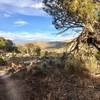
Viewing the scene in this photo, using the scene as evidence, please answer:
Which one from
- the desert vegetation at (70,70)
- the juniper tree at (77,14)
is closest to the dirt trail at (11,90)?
the desert vegetation at (70,70)

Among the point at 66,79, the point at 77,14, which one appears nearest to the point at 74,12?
the point at 77,14

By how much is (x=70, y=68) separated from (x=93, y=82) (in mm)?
2411

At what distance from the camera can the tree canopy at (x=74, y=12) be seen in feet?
55.9

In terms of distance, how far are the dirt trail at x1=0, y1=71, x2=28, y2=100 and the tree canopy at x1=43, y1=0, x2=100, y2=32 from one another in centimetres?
446

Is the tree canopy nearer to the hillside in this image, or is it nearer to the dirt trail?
the hillside

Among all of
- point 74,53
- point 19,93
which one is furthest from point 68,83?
point 74,53

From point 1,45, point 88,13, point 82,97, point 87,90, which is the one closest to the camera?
point 82,97

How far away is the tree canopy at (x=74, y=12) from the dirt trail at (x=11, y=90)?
4458 millimetres

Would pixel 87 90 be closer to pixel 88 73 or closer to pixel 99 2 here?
pixel 88 73

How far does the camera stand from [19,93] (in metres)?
14.8

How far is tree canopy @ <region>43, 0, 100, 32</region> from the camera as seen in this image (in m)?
17.0

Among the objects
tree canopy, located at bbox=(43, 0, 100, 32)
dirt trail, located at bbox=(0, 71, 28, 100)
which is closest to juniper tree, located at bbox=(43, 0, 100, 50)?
tree canopy, located at bbox=(43, 0, 100, 32)

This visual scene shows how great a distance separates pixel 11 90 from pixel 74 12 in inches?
206

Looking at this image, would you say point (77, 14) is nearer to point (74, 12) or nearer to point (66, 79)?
point (74, 12)
